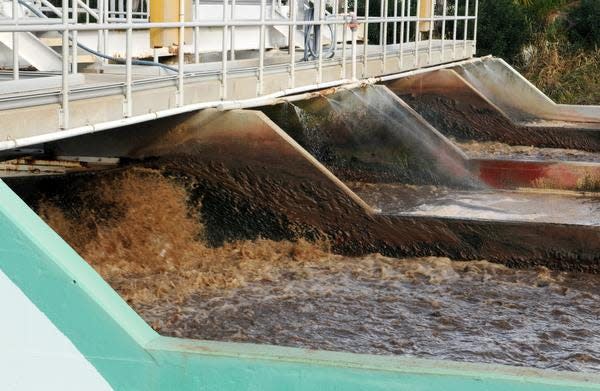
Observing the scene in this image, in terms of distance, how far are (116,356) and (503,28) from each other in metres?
18.4

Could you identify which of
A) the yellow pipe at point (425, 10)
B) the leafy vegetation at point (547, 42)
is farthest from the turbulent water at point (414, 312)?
the leafy vegetation at point (547, 42)

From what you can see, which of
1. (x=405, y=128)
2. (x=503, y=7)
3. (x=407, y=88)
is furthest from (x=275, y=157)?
(x=503, y=7)

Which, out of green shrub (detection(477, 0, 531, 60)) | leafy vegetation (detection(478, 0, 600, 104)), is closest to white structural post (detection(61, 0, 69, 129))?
leafy vegetation (detection(478, 0, 600, 104))

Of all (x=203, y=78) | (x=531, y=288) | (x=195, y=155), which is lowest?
(x=531, y=288)

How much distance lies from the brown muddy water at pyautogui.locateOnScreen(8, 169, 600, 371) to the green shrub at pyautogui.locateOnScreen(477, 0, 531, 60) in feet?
43.8

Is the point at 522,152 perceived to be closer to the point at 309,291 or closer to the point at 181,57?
the point at 309,291

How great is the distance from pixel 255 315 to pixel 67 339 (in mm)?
3242

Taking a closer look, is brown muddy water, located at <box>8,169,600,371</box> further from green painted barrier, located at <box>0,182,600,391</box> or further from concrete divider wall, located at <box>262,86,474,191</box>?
concrete divider wall, located at <box>262,86,474,191</box>

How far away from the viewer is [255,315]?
7598 mm

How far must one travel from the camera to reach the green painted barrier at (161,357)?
409cm

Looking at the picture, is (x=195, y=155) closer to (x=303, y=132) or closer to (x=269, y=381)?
(x=303, y=132)

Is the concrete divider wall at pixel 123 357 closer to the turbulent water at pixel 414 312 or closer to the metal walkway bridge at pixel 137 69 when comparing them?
the metal walkway bridge at pixel 137 69

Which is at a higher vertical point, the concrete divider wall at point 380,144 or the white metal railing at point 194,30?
the white metal railing at point 194,30

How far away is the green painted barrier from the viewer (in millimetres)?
4094
